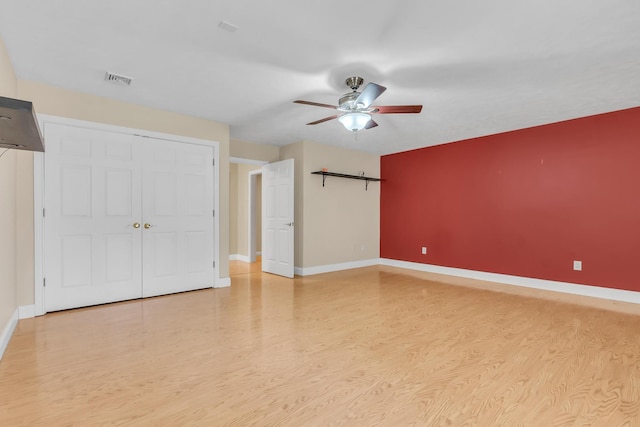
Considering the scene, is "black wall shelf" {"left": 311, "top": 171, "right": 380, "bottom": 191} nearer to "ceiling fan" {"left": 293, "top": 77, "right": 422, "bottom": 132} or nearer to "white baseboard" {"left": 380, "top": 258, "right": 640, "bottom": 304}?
"white baseboard" {"left": 380, "top": 258, "right": 640, "bottom": 304}

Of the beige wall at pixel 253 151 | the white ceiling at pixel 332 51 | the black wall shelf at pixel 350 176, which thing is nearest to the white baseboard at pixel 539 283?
the black wall shelf at pixel 350 176

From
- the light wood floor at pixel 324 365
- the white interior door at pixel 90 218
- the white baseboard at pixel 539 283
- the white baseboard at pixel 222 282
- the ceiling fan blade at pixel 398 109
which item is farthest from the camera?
the white baseboard at pixel 222 282

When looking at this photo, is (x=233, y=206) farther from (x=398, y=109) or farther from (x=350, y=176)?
(x=398, y=109)

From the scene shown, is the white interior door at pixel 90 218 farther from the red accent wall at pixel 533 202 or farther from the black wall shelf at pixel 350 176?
the red accent wall at pixel 533 202

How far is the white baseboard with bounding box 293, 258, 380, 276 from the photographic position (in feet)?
18.4

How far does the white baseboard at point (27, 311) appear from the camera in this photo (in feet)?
10.5

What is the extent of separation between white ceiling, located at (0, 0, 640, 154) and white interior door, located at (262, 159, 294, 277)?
1678 millimetres

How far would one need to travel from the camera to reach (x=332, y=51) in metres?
2.56

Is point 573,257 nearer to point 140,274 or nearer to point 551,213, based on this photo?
point 551,213

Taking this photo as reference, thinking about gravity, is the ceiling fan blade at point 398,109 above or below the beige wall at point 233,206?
above

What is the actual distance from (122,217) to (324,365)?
312 centimetres

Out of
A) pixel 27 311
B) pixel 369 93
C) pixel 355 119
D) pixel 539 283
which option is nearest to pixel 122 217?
pixel 27 311

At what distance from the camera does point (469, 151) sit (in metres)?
5.50

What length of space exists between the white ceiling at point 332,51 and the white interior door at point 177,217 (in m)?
0.66
